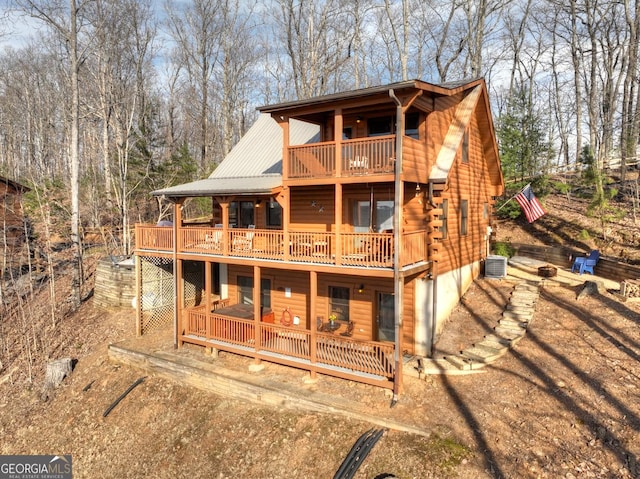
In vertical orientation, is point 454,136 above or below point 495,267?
above

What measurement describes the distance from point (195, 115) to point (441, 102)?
3100cm

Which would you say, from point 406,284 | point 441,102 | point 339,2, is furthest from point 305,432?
point 339,2

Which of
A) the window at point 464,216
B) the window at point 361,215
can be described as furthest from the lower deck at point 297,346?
the window at point 464,216

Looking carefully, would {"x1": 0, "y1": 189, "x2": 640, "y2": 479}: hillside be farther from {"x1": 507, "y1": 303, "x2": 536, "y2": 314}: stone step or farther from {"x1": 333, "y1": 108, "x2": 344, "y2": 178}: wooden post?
{"x1": 333, "y1": 108, "x2": 344, "y2": 178}: wooden post

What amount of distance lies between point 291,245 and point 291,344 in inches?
124

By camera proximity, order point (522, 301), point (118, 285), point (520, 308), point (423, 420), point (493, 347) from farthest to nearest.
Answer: point (118, 285)
point (522, 301)
point (520, 308)
point (493, 347)
point (423, 420)

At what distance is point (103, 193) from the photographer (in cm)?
2864

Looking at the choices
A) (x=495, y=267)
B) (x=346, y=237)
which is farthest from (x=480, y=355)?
(x=495, y=267)

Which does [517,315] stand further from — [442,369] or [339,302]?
[339,302]

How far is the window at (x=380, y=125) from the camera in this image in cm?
1360

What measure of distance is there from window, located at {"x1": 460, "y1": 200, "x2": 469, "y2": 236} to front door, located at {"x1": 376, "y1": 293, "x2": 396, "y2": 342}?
4.20 m

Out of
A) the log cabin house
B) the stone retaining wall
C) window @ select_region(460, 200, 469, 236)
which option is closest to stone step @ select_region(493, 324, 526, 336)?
the log cabin house

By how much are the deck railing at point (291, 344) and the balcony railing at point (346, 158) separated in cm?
479

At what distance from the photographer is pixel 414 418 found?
9.50m
